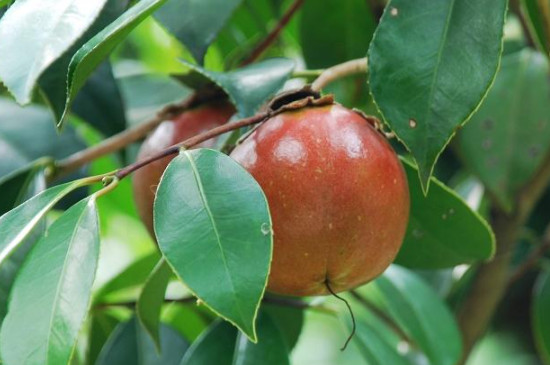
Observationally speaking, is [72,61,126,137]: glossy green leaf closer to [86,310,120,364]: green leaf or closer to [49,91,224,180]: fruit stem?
[49,91,224,180]: fruit stem

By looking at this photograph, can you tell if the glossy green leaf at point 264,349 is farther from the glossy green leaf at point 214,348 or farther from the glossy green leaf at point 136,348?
the glossy green leaf at point 136,348

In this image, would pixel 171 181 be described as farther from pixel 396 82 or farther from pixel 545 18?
pixel 545 18

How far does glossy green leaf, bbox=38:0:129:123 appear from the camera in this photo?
0.69m

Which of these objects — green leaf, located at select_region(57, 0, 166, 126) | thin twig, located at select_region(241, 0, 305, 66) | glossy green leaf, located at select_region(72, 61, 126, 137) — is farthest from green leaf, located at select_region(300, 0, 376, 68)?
green leaf, located at select_region(57, 0, 166, 126)

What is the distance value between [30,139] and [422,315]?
434 millimetres

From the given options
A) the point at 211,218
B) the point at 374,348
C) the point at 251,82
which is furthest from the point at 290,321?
the point at 211,218

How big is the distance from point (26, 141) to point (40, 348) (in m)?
0.52

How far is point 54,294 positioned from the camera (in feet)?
1.66

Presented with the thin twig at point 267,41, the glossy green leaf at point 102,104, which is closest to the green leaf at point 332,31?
the thin twig at point 267,41

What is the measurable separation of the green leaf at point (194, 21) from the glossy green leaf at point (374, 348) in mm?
307

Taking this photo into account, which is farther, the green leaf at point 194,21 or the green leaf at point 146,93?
the green leaf at point 146,93

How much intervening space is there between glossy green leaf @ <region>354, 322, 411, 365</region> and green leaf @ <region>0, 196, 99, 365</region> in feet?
1.29

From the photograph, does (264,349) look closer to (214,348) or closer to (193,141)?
(214,348)

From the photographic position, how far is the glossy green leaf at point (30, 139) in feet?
3.11
